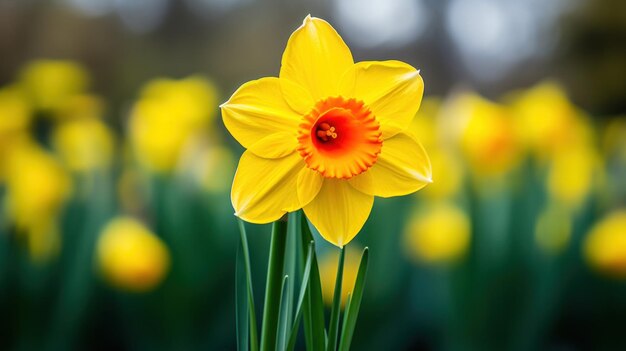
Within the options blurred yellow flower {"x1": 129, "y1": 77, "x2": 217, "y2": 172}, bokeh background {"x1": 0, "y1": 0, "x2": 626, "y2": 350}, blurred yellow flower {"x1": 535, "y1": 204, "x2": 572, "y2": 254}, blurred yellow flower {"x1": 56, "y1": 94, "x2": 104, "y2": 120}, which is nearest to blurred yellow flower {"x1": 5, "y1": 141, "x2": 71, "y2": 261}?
bokeh background {"x1": 0, "y1": 0, "x2": 626, "y2": 350}

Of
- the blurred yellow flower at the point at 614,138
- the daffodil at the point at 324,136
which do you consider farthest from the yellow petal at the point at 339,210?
the blurred yellow flower at the point at 614,138

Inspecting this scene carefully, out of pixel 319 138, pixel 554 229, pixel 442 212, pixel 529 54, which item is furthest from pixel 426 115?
pixel 319 138

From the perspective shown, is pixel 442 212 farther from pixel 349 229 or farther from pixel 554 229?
pixel 349 229

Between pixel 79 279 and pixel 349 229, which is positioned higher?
pixel 349 229

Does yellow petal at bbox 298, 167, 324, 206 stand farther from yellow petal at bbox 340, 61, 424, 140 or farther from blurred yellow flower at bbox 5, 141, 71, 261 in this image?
blurred yellow flower at bbox 5, 141, 71, 261

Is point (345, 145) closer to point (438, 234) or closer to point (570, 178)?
point (438, 234)

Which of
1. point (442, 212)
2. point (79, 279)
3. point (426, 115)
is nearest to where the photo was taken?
point (79, 279)
